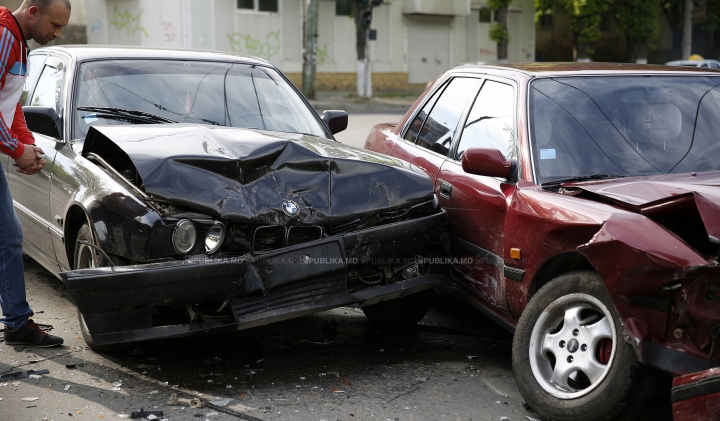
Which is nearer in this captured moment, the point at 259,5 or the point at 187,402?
the point at 187,402

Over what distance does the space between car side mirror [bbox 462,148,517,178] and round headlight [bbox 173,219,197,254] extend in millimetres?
1457

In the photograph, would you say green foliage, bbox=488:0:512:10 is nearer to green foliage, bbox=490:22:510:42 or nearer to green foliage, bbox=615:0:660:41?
green foliage, bbox=490:22:510:42

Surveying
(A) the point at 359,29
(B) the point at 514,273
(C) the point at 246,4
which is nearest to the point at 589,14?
(A) the point at 359,29

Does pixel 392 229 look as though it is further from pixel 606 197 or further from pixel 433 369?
pixel 606 197

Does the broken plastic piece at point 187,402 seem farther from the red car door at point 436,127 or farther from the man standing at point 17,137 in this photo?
the red car door at point 436,127

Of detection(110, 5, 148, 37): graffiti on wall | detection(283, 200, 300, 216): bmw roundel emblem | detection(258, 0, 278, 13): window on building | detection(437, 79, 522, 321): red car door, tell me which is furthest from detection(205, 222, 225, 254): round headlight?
detection(258, 0, 278, 13): window on building

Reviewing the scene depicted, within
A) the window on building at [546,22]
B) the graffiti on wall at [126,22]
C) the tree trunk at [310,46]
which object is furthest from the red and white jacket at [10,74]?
the window on building at [546,22]

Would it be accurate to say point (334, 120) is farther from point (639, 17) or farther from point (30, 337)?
point (639, 17)

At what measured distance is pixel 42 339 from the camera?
172 inches

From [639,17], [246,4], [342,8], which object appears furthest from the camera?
[639,17]

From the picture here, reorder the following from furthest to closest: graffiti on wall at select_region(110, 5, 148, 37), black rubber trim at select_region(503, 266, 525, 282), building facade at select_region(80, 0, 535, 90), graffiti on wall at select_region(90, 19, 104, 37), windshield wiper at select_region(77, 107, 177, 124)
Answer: graffiti on wall at select_region(90, 19, 104, 37)
graffiti on wall at select_region(110, 5, 148, 37)
building facade at select_region(80, 0, 535, 90)
windshield wiper at select_region(77, 107, 177, 124)
black rubber trim at select_region(503, 266, 525, 282)

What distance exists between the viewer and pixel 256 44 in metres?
29.5

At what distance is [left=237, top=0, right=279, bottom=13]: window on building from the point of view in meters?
29.1

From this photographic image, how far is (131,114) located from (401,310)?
6.88ft
